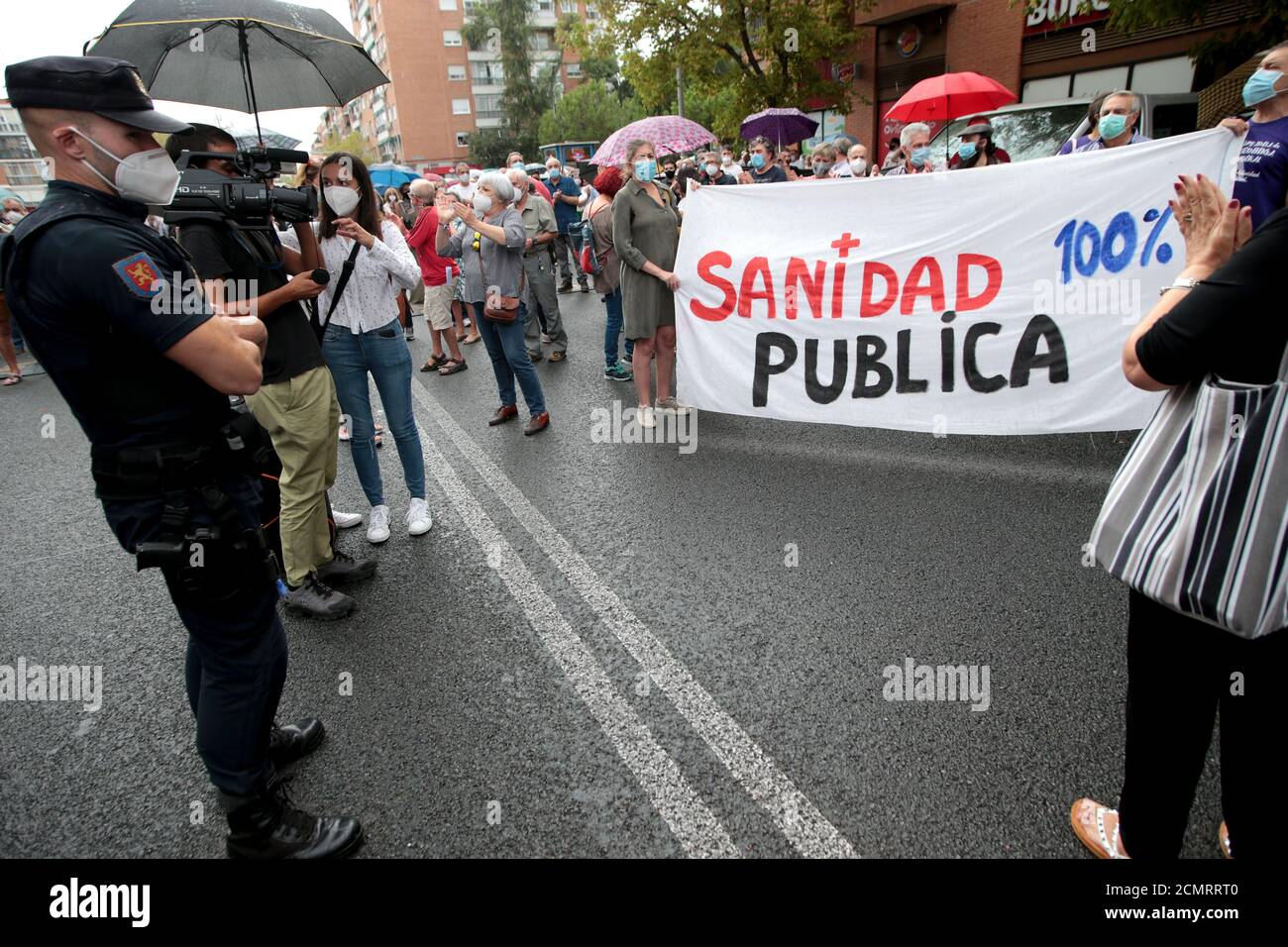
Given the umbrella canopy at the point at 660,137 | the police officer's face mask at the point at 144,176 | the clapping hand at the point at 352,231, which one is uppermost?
the umbrella canopy at the point at 660,137

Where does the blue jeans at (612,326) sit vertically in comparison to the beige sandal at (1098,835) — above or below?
above

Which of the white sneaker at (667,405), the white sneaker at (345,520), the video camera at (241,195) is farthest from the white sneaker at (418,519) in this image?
the white sneaker at (667,405)

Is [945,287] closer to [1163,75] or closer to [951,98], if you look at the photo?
[951,98]

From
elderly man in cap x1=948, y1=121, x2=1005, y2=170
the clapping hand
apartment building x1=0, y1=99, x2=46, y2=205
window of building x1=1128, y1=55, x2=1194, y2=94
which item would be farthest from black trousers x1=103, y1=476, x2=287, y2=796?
apartment building x1=0, y1=99, x2=46, y2=205

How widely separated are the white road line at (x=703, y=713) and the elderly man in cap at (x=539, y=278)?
398 cm

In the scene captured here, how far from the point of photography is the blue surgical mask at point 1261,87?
3629 mm

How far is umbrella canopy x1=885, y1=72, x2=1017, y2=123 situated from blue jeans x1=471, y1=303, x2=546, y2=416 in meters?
6.88

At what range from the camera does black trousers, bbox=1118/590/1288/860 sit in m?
1.50

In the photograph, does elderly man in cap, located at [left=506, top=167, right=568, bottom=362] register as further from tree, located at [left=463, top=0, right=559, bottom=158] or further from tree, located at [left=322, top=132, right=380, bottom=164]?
tree, located at [left=322, top=132, right=380, bottom=164]

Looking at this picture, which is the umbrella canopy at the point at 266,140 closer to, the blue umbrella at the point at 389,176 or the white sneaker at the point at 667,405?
the white sneaker at the point at 667,405

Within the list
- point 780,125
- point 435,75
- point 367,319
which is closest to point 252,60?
point 367,319
